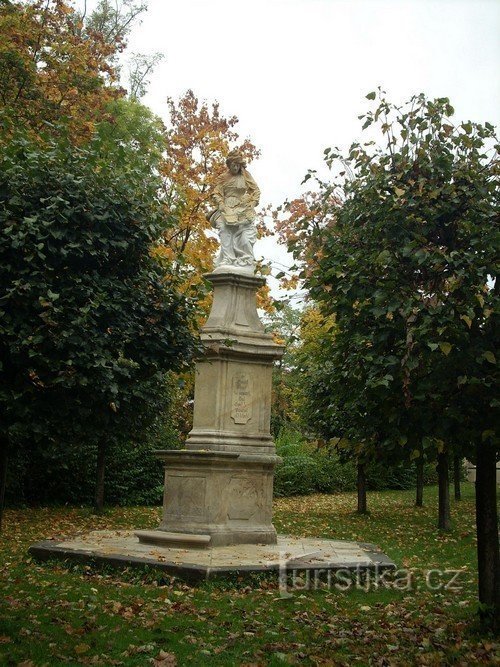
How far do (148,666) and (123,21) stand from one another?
29687 mm

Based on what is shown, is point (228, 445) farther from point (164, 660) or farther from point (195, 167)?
point (195, 167)

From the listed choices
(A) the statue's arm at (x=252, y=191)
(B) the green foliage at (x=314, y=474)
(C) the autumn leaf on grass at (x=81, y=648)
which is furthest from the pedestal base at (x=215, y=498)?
(B) the green foliage at (x=314, y=474)

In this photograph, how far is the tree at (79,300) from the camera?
6.08m

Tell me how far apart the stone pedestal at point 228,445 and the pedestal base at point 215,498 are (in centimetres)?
2

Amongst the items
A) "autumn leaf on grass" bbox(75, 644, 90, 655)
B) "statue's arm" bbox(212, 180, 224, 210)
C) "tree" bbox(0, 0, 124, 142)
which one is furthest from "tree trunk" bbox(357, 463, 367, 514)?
"autumn leaf on grass" bbox(75, 644, 90, 655)

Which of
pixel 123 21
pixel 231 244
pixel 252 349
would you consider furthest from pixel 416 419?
pixel 123 21

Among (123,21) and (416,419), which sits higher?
(123,21)

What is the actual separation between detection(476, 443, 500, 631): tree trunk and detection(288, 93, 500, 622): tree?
1 centimetres

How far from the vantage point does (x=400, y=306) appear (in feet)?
21.0

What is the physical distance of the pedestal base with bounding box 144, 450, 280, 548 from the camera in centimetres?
1142

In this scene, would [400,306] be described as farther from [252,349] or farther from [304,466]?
[304,466]

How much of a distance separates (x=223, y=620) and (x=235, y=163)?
8.59 m

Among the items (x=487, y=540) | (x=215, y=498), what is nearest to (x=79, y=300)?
(x=487, y=540)

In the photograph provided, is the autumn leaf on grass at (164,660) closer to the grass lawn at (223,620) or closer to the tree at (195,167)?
the grass lawn at (223,620)
